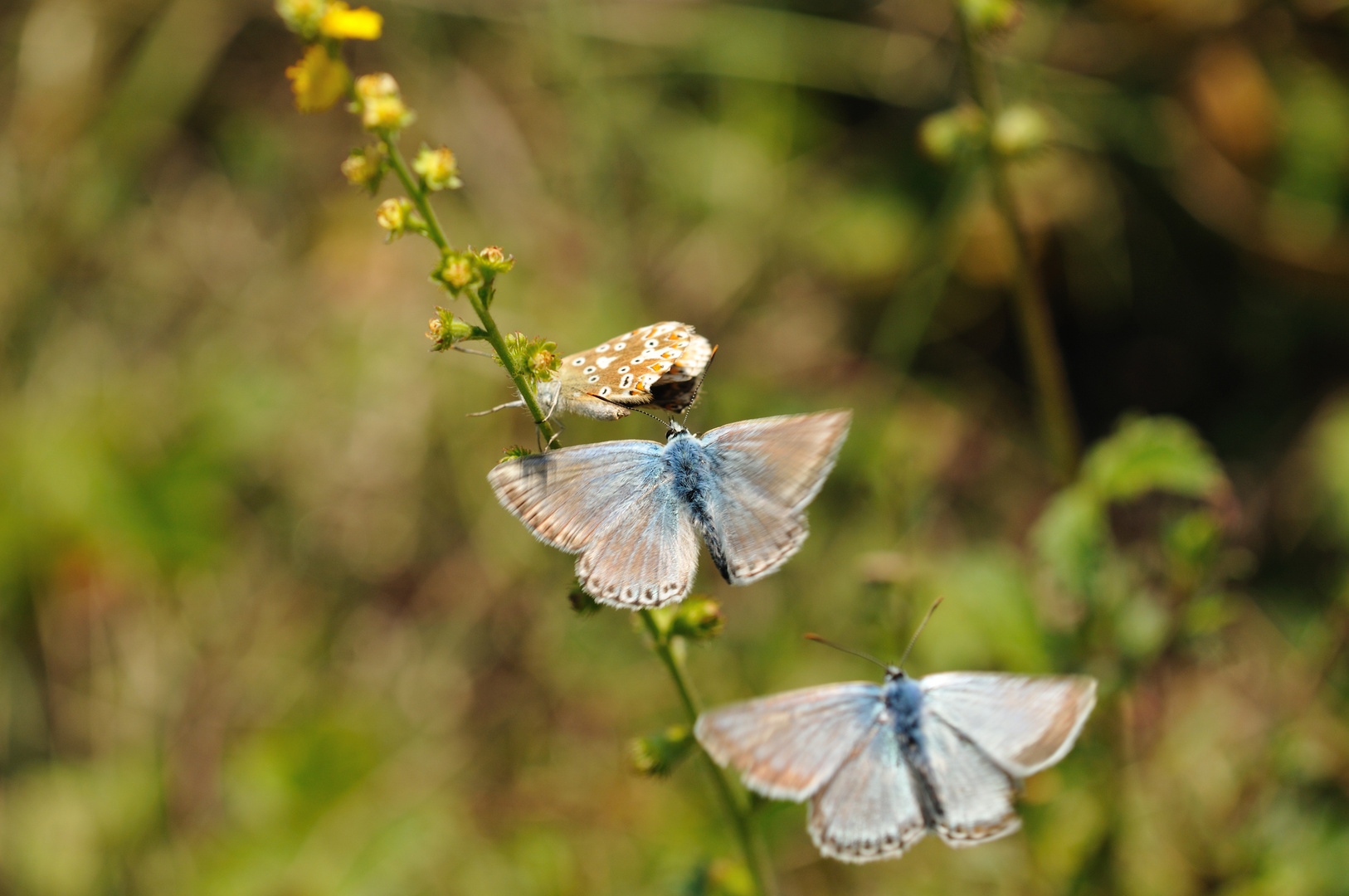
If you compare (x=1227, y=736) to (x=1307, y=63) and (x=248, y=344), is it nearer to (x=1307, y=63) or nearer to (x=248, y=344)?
(x=1307, y=63)

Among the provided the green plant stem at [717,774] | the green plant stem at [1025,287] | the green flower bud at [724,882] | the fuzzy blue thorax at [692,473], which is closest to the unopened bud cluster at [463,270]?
the fuzzy blue thorax at [692,473]

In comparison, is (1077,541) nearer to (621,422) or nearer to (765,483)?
(765,483)

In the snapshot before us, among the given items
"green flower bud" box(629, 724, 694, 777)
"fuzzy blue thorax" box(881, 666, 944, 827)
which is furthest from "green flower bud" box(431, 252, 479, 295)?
"fuzzy blue thorax" box(881, 666, 944, 827)

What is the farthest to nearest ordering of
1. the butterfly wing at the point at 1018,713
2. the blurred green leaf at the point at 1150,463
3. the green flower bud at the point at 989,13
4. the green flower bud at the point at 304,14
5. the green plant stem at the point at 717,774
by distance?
the blurred green leaf at the point at 1150,463 → the green flower bud at the point at 989,13 → the green plant stem at the point at 717,774 → the butterfly wing at the point at 1018,713 → the green flower bud at the point at 304,14

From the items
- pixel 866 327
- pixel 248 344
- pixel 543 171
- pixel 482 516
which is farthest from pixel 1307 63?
pixel 248 344

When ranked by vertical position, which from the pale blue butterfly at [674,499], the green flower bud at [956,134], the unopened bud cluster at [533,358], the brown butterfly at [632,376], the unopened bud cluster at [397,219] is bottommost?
the pale blue butterfly at [674,499]

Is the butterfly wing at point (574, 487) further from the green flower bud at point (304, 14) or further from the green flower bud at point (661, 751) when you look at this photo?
the green flower bud at point (304, 14)

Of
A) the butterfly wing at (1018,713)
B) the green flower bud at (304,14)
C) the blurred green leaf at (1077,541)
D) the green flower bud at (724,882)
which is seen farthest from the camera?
the blurred green leaf at (1077,541)

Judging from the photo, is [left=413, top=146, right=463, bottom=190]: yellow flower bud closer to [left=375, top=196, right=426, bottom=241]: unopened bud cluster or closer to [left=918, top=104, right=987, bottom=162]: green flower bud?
[left=375, top=196, right=426, bottom=241]: unopened bud cluster
